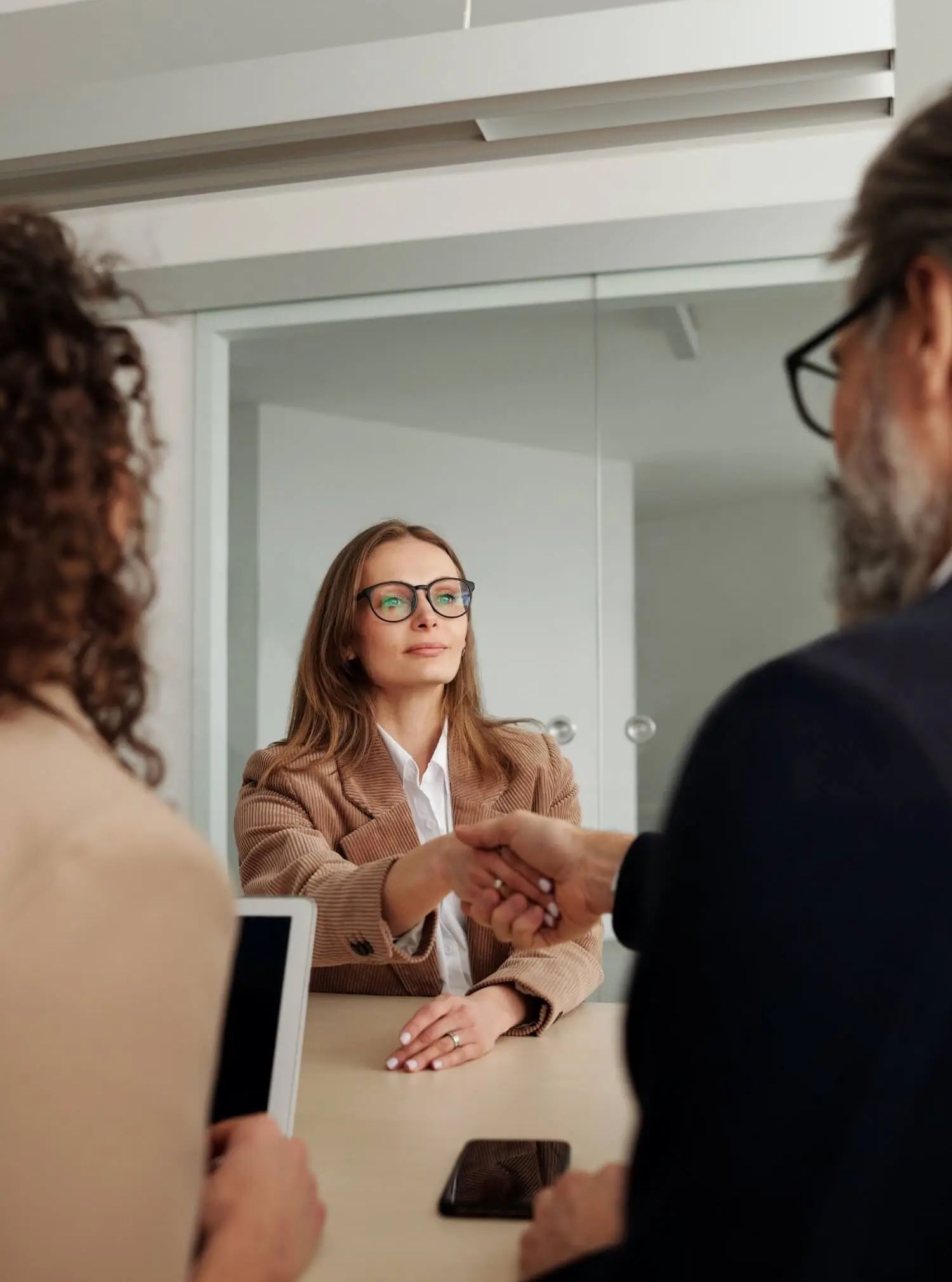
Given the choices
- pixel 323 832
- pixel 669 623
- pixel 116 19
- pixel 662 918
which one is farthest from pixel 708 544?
pixel 662 918

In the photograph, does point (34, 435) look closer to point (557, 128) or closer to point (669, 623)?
point (557, 128)

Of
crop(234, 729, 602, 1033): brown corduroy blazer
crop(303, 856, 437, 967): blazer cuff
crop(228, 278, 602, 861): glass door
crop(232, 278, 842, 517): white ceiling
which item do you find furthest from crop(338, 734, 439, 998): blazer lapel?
crop(232, 278, 842, 517): white ceiling

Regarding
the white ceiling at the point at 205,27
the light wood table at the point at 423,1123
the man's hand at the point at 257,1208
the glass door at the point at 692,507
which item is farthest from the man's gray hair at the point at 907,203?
the glass door at the point at 692,507

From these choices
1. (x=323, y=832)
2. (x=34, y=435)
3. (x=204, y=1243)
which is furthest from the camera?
(x=323, y=832)

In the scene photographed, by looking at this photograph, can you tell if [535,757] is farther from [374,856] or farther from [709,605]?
[709,605]

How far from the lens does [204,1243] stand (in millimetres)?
913

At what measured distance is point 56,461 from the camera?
2.61ft

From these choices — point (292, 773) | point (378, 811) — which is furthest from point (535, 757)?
point (292, 773)

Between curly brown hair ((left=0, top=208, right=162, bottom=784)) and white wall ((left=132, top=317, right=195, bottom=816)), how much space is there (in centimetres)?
312

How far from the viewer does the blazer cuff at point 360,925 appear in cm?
195

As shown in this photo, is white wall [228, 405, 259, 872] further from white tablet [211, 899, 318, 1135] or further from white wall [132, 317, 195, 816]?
white tablet [211, 899, 318, 1135]

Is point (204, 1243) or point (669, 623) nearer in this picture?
point (204, 1243)

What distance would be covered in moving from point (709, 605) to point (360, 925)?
2037 mm

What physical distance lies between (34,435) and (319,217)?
3.07 m
